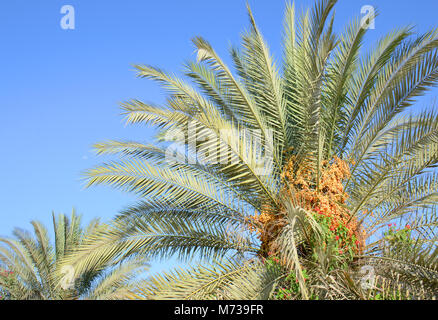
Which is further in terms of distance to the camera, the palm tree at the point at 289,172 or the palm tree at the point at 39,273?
the palm tree at the point at 39,273

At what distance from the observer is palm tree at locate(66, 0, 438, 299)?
6.31 m

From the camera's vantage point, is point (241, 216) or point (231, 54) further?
point (231, 54)

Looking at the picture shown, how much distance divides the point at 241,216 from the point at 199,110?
2.00m

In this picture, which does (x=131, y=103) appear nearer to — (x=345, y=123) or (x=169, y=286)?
(x=169, y=286)

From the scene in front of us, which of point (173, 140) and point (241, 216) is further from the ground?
point (173, 140)

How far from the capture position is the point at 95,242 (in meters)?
7.00

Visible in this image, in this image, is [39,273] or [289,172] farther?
[39,273]

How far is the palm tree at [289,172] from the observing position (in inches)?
248

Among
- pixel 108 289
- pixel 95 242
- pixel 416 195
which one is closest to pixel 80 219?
pixel 108 289

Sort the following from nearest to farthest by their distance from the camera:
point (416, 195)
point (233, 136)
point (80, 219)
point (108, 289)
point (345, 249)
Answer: point (233, 136), point (345, 249), point (416, 195), point (108, 289), point (80, 219)

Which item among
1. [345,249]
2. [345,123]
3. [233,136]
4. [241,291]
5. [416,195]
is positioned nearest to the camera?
[241,291]

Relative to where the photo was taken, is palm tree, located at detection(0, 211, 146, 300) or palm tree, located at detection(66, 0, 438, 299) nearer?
palm tree, located at detection(66, 0, 438, 299)

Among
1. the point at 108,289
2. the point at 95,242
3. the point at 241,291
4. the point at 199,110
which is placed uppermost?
the point at 199,110

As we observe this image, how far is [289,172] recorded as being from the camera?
7.69 metres
